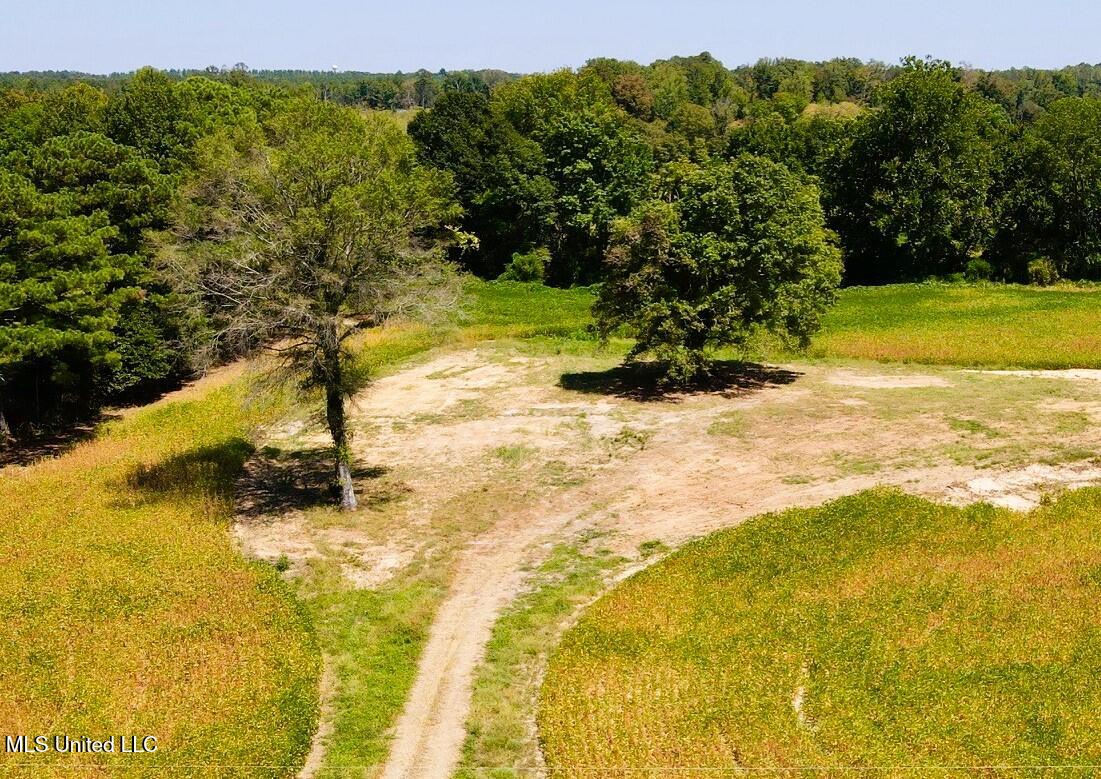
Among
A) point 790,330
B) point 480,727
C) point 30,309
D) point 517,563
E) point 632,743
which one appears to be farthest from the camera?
point 790,330

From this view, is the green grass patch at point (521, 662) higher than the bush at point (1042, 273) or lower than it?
lower

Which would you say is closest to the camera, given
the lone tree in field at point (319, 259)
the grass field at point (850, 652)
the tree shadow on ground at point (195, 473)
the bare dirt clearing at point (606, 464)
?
the grass field at point (850, 652)

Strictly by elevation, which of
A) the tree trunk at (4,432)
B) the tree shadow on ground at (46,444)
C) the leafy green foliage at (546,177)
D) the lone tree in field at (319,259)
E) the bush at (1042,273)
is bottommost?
the tree shadow on ground at (46,444)

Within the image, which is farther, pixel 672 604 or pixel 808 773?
pixel 672 604

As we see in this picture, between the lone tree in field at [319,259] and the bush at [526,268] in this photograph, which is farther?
the bush at [526,268]

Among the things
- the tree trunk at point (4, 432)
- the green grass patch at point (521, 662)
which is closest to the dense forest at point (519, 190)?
the tree trunk at point (4, 432)

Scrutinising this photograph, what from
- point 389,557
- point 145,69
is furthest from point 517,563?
point 145,69

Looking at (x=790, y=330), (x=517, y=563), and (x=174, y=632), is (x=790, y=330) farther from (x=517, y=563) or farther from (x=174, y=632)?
(x=174, y=632)

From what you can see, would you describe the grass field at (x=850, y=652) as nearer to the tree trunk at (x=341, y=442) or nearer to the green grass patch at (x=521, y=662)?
the green grass patch at (x=521, y=662)
